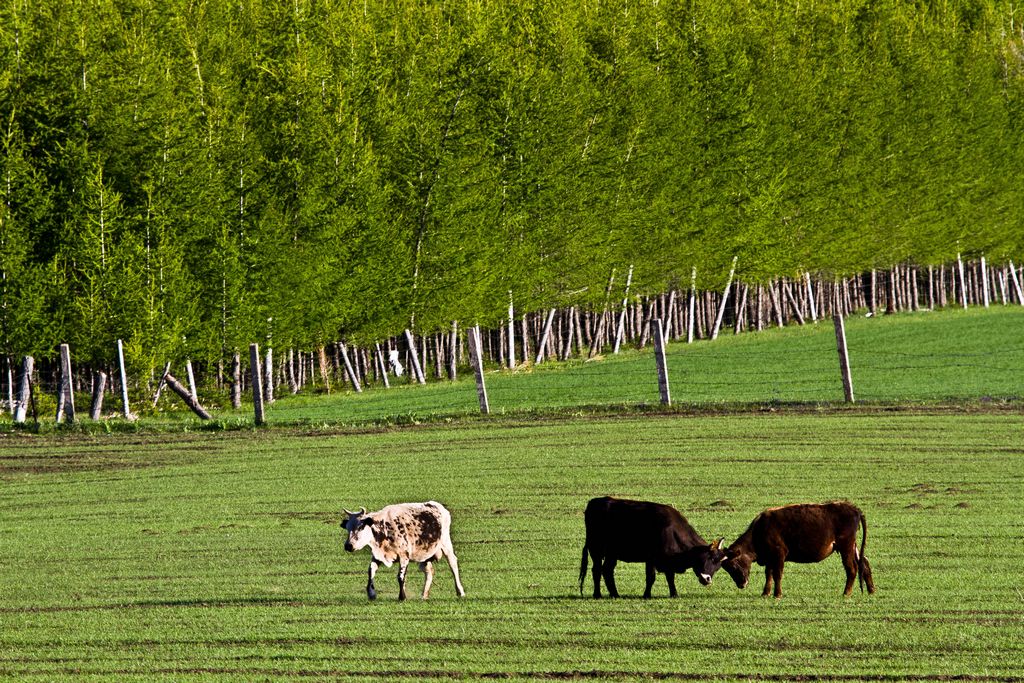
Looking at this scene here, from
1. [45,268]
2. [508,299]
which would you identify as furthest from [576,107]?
[45,268]

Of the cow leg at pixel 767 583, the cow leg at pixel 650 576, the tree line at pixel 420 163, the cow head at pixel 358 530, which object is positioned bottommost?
the cow leg at pixel 767 583

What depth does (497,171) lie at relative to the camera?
59.9 meters

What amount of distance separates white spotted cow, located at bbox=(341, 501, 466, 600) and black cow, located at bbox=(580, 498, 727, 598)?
1.44 m

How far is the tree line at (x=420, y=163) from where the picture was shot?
161 feet

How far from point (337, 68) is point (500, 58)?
6.53 m

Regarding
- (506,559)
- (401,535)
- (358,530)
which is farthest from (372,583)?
(506,559)

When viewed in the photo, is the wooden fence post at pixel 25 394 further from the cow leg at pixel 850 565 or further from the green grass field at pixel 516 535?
the cow leg at pixel 850 565

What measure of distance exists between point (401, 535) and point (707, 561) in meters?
2.75

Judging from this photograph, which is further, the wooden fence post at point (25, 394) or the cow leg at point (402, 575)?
the wooden fence post at point (25, 394)

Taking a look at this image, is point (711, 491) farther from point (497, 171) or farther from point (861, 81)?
point (861, 81)

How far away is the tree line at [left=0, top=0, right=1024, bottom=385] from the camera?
4916 centimetres

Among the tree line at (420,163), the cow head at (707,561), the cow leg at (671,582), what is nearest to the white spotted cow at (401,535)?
the cow leg at (671,582)

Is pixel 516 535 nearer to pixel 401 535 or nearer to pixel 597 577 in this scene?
pixel 597 577

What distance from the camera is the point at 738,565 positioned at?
13992mm
